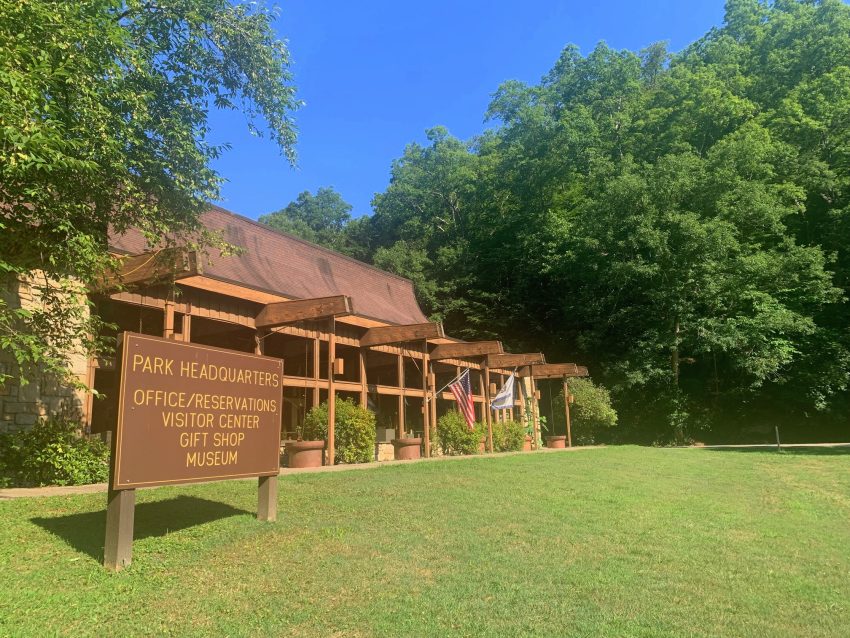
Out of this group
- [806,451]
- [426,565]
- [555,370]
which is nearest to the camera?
[426,565]

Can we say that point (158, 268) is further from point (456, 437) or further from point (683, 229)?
point (683, 229)

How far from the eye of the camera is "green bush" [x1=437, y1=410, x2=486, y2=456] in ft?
56.2

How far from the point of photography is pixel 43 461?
27.6 ft

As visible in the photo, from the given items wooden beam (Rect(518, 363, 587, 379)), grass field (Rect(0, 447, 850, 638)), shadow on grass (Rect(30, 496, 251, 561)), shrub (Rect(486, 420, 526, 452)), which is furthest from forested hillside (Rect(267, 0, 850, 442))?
shadow on grass (Rect(30, 496, 251, 561))

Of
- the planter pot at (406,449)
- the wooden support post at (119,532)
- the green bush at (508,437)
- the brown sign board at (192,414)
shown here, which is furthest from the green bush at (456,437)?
the wooden support post at (119,532)

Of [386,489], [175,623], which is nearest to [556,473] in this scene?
[386,489]

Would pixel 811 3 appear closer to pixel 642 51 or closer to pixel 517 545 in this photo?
pixel 642 51

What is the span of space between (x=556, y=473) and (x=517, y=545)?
18.8ft

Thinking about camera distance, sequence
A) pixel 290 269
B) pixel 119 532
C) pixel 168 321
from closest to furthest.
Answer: pixel 119 532 → pixel 168 321 → pixel 290 269

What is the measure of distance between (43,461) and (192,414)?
4.40 meters

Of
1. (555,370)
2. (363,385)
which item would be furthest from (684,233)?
(363,385)

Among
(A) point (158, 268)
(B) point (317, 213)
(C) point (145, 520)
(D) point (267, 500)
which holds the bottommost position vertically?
(C) point (145, 520)

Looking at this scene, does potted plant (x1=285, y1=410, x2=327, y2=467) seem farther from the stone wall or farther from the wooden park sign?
the wooden park sign

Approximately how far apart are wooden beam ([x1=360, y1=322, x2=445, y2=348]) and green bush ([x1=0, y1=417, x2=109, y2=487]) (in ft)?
27.1
